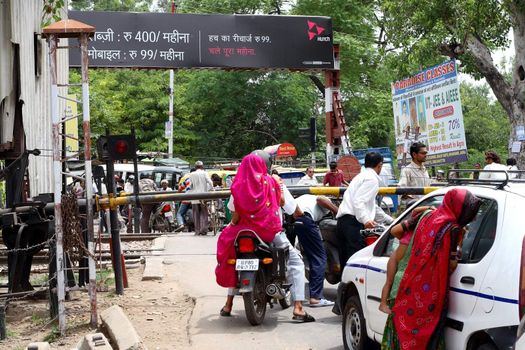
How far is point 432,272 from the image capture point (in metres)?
5.49

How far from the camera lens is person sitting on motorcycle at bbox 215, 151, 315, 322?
8.69m

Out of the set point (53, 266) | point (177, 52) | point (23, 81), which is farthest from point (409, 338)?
point (177, 52)

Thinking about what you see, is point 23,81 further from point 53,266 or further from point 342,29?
point 342,29

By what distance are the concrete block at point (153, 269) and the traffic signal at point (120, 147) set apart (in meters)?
2.59

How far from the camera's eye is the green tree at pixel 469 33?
19.0 meters

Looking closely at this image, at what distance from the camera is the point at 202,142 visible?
42500mm

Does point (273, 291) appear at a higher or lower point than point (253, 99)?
lower

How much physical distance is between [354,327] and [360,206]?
199cm

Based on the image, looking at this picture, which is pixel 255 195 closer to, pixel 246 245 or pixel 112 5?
pixel 246 245

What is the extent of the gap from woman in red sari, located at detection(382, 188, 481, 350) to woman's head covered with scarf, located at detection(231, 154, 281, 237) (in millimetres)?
3193

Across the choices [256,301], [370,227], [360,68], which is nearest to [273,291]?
[256,301]

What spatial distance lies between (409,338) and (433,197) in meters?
1.30

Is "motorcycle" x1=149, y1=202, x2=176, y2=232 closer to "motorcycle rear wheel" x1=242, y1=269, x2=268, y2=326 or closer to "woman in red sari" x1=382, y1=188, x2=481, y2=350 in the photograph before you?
"motorcycle rear wheel" x1=242, y1=269, x2=268, y2=326

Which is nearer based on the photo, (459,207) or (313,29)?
(459,207)
